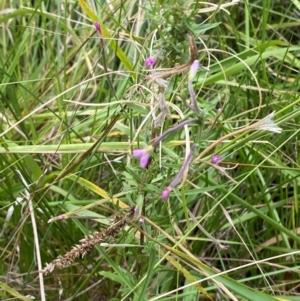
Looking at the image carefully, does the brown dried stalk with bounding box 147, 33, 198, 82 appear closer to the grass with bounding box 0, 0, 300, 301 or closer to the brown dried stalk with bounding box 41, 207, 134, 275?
the grass with bounding box 0, 0, 300, 301

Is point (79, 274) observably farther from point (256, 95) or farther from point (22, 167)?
point (256, 95)

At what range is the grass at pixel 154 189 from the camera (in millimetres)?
626

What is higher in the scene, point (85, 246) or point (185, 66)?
point (185, 66)

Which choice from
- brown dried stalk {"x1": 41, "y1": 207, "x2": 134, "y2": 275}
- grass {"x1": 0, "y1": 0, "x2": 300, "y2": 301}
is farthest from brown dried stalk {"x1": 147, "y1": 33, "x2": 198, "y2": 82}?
brown dried stalk {"x1": 41, "y1": 207, "x2": 134, "y2": 275}

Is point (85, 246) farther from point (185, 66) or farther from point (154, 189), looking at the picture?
point (185, 66)

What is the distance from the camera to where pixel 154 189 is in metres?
0.61

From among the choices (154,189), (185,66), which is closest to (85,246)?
(154,189)

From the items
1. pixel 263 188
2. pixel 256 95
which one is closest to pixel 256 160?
pixel 263 188

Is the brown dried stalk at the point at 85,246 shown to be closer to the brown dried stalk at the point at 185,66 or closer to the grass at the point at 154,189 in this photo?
the grass at the point at 154,189

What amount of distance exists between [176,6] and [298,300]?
0.45 m

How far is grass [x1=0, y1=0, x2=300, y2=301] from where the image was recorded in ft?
2.05

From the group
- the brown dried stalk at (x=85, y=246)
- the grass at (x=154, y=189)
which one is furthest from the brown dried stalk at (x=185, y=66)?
the brown dried stalk at (x=85, y=246)

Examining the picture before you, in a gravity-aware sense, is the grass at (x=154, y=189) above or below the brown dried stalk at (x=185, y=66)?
below

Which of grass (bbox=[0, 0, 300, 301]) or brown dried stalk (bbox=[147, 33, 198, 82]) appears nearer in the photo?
brown dried stalk (bbox=[147, 33, 198, 82])
